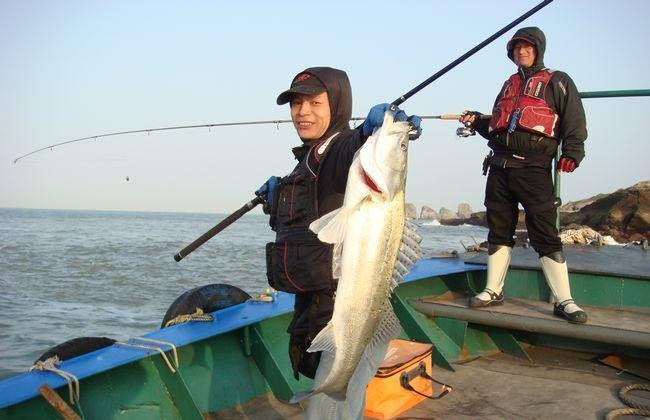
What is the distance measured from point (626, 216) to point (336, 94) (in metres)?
32.5

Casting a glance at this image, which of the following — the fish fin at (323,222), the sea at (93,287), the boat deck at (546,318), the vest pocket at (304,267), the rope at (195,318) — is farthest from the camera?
the sea at (93,287)

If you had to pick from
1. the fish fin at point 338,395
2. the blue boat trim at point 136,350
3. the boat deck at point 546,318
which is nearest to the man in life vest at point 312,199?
the fish fin at point 338,395

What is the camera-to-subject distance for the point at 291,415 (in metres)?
4.27

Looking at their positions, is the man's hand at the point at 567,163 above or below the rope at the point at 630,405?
above

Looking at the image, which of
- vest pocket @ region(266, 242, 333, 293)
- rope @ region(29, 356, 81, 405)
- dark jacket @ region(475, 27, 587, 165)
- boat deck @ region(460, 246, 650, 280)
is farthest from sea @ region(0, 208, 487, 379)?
rope @ region(29, 356, 81, 405)

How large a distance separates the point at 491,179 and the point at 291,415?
2926 millimetres

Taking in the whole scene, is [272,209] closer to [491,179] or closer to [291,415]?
[291,415]

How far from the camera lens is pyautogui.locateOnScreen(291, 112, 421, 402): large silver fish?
225 centimetres

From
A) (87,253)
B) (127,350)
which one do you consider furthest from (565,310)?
(87,253)

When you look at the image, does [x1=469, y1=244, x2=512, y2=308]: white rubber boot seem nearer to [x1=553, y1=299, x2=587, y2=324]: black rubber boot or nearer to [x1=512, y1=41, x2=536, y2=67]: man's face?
[x1=553, y1=299, x2=587, y2=324]: black rubber boot

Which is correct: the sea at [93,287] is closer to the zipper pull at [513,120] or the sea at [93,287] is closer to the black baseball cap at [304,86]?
the zipper pull at [513,120]

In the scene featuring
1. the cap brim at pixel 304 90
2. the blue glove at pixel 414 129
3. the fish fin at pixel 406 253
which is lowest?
the fish fin at pixel 406 253

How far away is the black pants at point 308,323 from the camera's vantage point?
2.85m

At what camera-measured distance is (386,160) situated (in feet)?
7.30
